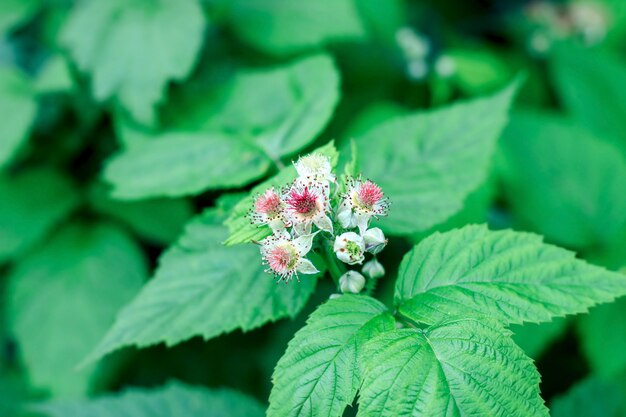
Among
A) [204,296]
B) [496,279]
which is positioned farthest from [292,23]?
[496,279]

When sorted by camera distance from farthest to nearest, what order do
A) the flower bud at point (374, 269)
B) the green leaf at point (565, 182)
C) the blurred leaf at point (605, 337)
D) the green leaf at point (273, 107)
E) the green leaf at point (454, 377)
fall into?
the green leaf at point (565, 182) → the blurred leaf at point (605, 337) → the green leaf at point (273, 107) → the flower bud at point (374, 269) → the green leaf at point (454, 377)

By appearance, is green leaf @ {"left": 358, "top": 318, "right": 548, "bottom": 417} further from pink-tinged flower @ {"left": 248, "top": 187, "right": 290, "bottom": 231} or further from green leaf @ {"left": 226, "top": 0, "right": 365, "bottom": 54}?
green leaf @ {"left": 226, "top": 0, "right": 365, "bottom": 54}

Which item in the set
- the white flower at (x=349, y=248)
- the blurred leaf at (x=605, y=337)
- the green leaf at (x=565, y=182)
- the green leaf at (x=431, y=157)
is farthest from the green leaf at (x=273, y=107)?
the blurred leaf at (x=605, y=337)

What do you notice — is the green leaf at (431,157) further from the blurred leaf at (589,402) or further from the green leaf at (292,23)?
the green leaf at (292,23)

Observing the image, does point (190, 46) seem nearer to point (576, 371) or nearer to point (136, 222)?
point (136, 222)

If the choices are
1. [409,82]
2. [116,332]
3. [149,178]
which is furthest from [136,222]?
[409,82]

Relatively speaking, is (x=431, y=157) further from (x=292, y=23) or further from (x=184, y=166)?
(x=292, y=23)
